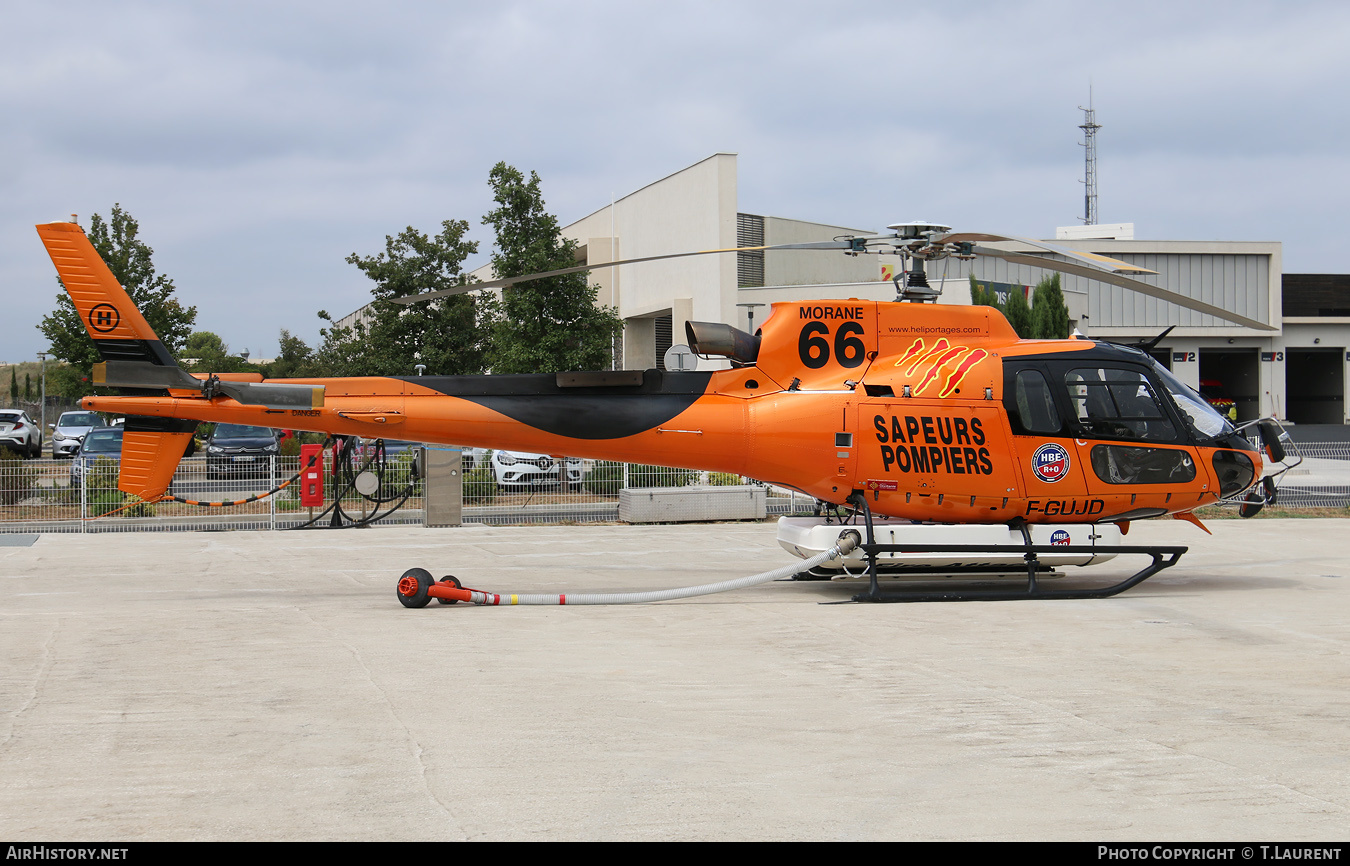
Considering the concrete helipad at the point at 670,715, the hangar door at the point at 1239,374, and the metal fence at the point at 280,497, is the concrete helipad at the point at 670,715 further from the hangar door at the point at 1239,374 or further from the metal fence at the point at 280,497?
the hangar door at the point at 1239,374

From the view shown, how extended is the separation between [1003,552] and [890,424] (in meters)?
1.76

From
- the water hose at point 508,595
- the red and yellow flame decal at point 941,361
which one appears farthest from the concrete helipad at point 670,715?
the red and yellow flame decal at point 941,361

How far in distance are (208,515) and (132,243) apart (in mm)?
16901

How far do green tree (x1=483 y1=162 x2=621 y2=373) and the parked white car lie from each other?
8.42 metres

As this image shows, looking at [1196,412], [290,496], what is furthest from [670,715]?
[290,496]

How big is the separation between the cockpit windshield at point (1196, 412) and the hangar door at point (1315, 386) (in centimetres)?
5677

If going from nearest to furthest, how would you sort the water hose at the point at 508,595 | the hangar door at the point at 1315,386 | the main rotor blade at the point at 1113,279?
the main rotor blade at the point at 1113,279 → the water hose at the point at 508,595 → the hangar door at the point at 1315,386

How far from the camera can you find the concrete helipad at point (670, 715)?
A: 4.57 meters

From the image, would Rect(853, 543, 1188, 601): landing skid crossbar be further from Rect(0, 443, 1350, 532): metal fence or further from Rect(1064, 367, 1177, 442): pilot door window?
Rect(0, 443, 1350, 532): metal fence

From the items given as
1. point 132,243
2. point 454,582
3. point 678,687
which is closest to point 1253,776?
point 678,687

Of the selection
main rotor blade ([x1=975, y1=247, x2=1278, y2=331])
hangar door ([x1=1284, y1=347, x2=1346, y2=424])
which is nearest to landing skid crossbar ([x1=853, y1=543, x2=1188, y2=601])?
main rotor blade ([x1=975, y1=247, x2=1278, y2=331])

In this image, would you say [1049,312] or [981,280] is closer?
[1049,312]

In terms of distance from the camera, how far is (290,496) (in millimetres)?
19047

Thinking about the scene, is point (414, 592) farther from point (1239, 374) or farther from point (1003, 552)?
point (1239, 374)
